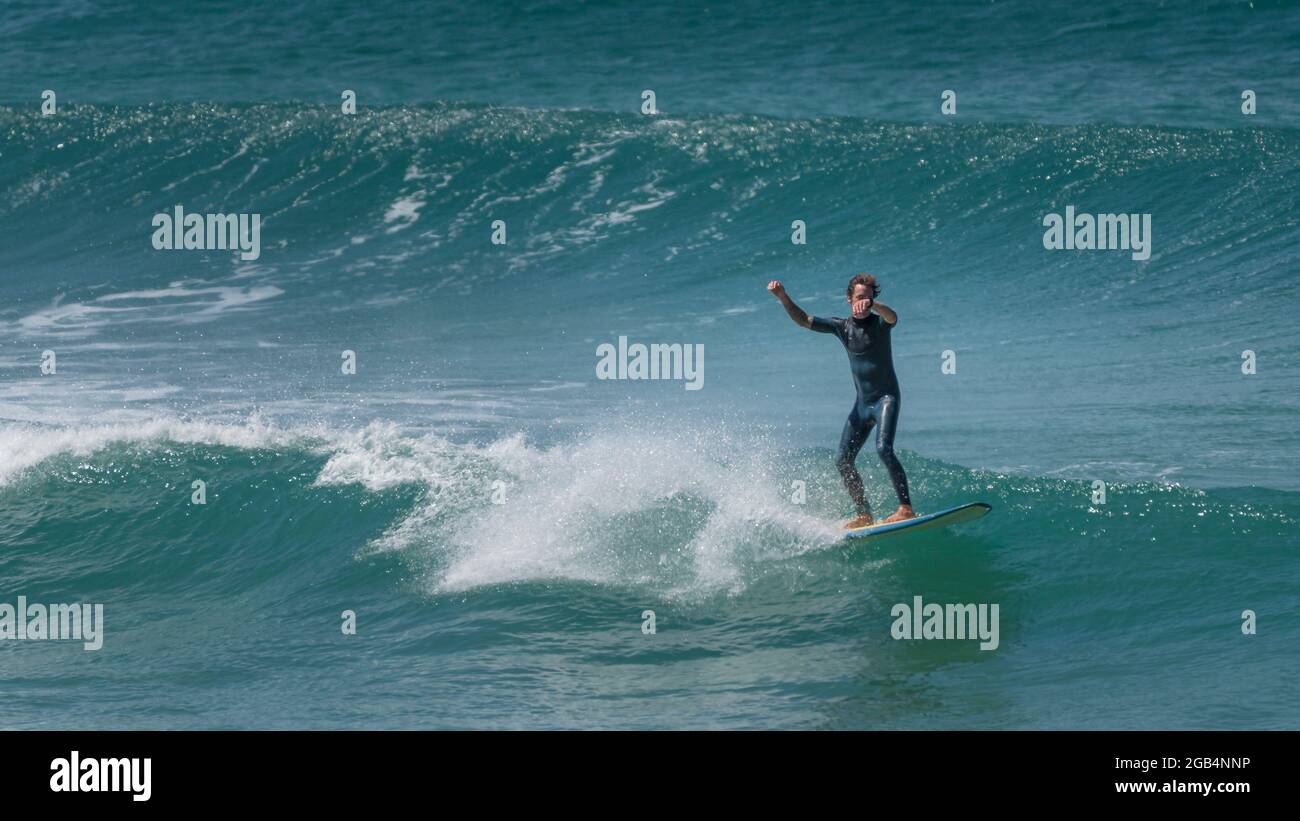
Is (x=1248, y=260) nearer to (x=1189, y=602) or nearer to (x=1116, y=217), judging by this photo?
(x=1116, y=217)

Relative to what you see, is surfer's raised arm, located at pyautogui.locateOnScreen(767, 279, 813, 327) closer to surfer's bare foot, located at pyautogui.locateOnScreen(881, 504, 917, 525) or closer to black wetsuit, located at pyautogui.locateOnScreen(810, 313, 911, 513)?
black wetsuit, located at pyautogui.locateOnScreen(810, 313, 911, 513)

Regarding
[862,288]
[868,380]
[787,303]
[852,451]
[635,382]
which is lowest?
[852,451]

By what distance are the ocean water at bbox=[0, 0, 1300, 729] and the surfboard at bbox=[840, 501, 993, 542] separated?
13.0 inches

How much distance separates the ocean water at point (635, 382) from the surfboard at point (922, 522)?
0.33 meters

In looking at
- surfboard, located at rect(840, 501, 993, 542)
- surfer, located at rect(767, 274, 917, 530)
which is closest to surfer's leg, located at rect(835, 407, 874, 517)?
surfer, located at rect(767, 274, 917, 530)

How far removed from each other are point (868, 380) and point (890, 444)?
47 cm

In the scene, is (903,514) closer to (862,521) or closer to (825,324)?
(862,521)

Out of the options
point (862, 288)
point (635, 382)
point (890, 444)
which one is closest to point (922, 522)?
point (890, 444)

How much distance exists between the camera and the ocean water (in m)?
9.22

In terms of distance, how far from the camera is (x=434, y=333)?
19.3 metres

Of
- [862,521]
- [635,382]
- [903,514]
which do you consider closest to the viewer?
[903,514]

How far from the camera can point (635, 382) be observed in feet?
53.4
